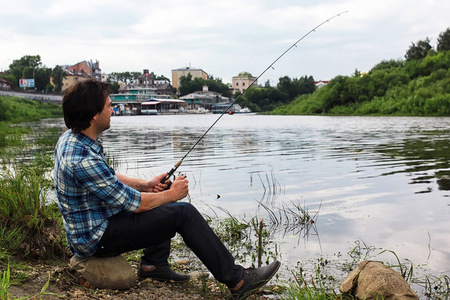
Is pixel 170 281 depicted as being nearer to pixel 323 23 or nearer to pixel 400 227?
pixel 400 227

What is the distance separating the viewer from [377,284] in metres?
3.20

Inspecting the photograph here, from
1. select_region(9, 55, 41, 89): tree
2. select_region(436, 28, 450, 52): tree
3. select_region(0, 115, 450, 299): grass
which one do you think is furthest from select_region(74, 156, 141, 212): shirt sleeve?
select_region(9, 55, 41, 89): tree

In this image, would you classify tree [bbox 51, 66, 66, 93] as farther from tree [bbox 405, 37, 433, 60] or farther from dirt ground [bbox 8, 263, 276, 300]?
dirt ground [bbox 8, 263, 276, 300]

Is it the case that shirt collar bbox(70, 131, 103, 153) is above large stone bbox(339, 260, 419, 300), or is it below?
above

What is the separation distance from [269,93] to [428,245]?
107 m

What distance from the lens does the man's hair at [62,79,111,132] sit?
300 cm

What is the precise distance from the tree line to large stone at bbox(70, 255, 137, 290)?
48.9 metres

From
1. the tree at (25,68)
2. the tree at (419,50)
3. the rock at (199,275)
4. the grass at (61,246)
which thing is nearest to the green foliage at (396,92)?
the tree at (419,50)

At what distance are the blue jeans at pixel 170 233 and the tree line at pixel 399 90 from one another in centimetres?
4867

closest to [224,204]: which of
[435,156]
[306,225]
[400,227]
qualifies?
[306,225]

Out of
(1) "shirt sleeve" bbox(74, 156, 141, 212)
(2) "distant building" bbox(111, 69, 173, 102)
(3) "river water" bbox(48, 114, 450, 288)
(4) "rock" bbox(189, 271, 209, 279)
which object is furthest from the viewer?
(2) "distant building" bbox(111, 69, 173, 102)

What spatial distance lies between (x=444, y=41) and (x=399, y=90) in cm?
1670

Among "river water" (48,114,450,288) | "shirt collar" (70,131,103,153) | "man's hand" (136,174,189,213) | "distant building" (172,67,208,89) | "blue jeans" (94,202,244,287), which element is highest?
"distant building" (172,67,208,89)

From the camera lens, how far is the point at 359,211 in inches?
258
